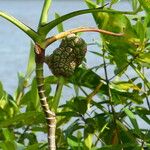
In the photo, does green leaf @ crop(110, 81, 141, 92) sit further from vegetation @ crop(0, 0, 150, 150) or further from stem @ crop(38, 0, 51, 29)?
stem @ crop(38, 0, 51, 29)

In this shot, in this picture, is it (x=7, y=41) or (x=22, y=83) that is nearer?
(x=22, y=83)

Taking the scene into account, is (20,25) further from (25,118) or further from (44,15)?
(25,118)

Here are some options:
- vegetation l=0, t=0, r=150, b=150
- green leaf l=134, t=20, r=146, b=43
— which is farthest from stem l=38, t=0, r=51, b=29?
green leaf l=134, t=20, r=146, b=43

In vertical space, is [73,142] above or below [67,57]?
below

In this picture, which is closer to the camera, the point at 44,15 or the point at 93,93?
the point at 44,15

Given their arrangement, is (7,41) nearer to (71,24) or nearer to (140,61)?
(71,24)

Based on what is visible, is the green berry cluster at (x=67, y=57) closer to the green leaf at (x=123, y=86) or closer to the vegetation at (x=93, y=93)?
the vegetation at (x=93, y=93)

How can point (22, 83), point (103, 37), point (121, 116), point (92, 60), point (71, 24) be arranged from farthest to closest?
point (71, 24), point (92, 60), point (22, 83), point (121, 116), point (103, 37)

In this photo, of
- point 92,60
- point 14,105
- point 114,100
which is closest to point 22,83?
point 14,105

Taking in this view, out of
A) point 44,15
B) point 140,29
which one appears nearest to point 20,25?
point 44,15
